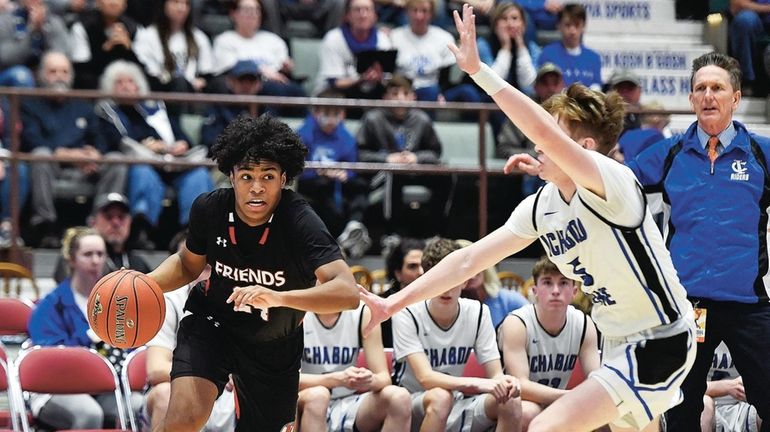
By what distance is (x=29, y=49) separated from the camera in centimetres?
1016

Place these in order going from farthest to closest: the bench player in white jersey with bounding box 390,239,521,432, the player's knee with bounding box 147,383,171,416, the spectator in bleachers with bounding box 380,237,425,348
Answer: the spectator in bleachers with bounding box 380,237,425,348 < the bench player in white jersey with bounding box 390,239,521,432 < the player's knee with bounding box 147,383,171,416

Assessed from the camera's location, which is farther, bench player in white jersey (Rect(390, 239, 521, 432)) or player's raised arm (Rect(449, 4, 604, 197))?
bench player in white jersey (Rect(390, 239, 521, 432))

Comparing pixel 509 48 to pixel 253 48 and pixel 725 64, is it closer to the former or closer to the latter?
pixel 253 48

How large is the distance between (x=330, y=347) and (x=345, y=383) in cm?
36

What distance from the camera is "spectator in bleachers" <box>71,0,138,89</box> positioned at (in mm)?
10219

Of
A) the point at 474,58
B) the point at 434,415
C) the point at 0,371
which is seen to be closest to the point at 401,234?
the point at 434,415

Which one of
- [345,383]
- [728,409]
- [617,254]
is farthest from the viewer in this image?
[728,409]

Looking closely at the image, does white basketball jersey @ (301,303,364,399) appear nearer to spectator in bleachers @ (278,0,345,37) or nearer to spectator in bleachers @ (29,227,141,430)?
spectator in bleachers @ (29,227,141,430)

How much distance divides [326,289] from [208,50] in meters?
6.24

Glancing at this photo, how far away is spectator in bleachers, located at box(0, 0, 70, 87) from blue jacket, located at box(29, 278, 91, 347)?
9.23 ft

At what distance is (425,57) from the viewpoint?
36.9ft

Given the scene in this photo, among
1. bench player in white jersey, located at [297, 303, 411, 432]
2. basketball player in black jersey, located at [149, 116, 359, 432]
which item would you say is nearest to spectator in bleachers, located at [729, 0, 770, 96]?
bench player in white jersey, located at [297, 303, 411, 432]

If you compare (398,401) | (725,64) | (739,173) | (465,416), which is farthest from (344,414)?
(725,64)

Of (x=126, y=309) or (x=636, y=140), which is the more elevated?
(x=636, y=140)
